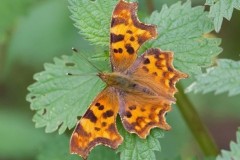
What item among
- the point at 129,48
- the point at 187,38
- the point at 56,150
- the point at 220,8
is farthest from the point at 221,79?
the point at 56,150

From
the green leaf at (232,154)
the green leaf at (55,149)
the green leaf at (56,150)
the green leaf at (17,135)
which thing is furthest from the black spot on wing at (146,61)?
the green leaf at (17,135)

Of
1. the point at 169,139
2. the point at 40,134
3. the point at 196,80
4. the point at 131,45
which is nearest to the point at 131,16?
the point at 131,45

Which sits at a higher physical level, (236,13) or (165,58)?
(165,58)

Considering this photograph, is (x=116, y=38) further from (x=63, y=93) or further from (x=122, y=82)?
(x=63, y=93)

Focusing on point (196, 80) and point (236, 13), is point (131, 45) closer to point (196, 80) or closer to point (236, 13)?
point (196, 80)

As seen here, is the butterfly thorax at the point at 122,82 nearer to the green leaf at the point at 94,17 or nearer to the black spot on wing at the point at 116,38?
the black spot on wing at the point at 116,38
